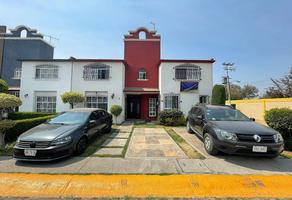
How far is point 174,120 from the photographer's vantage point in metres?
14.5

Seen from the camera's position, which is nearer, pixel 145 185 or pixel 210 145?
pixel 145 185

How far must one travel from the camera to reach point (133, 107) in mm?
18750

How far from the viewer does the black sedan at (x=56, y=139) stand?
5.36 metres

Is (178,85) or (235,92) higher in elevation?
(235,92)

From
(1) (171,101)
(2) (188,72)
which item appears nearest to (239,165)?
(1) (171,101)

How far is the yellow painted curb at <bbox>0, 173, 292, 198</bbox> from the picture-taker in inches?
152

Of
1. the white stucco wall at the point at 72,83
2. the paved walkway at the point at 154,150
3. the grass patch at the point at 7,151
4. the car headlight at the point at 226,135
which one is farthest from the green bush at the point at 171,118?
the grass patch at the point at 7,151

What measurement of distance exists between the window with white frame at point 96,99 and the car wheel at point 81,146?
9681mm

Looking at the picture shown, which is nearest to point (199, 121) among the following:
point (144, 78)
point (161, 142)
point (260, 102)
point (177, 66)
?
point (161, 142)

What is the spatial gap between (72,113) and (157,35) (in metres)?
13.8

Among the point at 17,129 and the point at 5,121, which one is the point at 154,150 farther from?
the point at 17,129

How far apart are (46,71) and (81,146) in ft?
41.6

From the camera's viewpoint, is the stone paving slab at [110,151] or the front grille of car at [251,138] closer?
the front grille of car at [251,138]

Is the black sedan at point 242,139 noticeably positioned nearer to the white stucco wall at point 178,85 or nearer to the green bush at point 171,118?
the green bush at point 171,118
